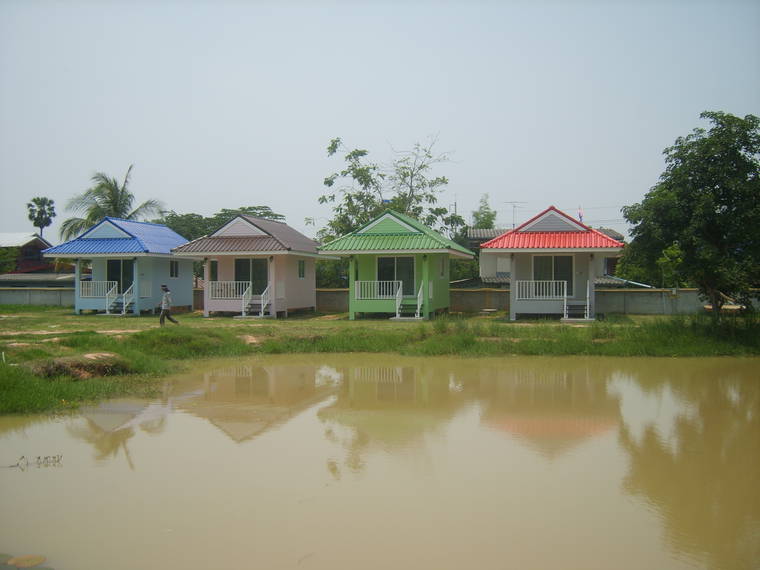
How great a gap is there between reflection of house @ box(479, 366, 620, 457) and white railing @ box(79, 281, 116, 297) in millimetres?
17795

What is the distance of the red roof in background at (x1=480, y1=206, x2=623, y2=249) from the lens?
21.8 metres

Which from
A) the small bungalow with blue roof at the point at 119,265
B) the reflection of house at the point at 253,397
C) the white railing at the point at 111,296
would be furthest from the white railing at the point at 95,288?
the reflection of house at the point at 253,397

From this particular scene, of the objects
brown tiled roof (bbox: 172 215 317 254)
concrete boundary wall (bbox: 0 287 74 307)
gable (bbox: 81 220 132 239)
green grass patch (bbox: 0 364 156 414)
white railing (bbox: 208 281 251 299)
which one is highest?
gable (bbox: 81 220 132 239)

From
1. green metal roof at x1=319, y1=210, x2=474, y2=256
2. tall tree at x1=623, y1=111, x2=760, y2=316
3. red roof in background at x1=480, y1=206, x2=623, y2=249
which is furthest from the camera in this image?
green metal roof at x1=319, y1=210, x2=474, y2=256

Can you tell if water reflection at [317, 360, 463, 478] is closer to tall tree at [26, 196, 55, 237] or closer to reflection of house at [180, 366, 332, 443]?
reflection of house at [180, 366, 332, 443]

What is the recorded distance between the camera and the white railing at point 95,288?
26.4m

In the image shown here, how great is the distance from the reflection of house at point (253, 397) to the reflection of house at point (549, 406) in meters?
2.97

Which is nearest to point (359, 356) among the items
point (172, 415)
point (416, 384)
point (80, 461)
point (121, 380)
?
point (416, 384)

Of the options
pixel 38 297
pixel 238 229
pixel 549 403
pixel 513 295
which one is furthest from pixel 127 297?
pixel 549 403

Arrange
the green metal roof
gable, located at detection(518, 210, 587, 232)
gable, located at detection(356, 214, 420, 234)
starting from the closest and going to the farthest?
1. the green metal roof
2. gable, located at detection(518, 210, 587, 232)
3. gable, located at detection(356, 214, 420, 234)

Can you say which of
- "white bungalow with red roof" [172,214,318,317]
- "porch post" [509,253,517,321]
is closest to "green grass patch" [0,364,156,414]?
"white bungalow with red roof" [172,214,318,317]

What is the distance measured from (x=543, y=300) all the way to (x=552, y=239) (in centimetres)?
198

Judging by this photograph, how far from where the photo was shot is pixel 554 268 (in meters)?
23.3

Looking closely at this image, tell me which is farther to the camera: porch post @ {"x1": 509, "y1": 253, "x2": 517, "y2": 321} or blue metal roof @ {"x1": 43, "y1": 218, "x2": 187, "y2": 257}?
blue metal roof @ {"x1": 43, "y1": 218, "x2": 187, "y2": 257}
